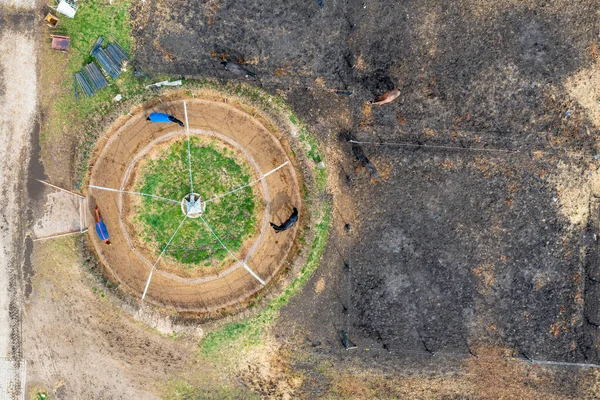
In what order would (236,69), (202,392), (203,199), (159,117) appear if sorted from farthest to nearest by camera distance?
1. (203,199)
2. (202,392)
3. (236,69)
4. (159,117)

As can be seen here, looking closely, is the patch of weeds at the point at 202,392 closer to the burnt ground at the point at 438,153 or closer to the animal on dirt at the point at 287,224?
the burnt ground at the point at 438,153

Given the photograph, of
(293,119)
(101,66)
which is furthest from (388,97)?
(101,66)

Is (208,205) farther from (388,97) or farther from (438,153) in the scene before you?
(438,153)

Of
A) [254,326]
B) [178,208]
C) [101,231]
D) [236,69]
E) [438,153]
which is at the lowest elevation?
[254,326]

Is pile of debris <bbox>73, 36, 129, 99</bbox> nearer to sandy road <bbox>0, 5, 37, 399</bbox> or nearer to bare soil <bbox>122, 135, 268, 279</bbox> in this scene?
sandy road <bbox>0, 5, 37, 399</bbox>

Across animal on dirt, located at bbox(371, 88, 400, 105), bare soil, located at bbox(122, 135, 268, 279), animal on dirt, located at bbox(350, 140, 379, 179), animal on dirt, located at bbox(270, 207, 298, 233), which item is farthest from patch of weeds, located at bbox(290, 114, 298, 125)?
animal on dirt, located at bbox(270, 207, 298, 233)

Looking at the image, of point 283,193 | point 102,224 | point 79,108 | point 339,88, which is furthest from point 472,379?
point 79,108

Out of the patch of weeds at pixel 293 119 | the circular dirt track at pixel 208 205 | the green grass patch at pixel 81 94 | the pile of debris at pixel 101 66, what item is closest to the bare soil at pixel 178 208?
the circular dirt track at pixel 208 205
